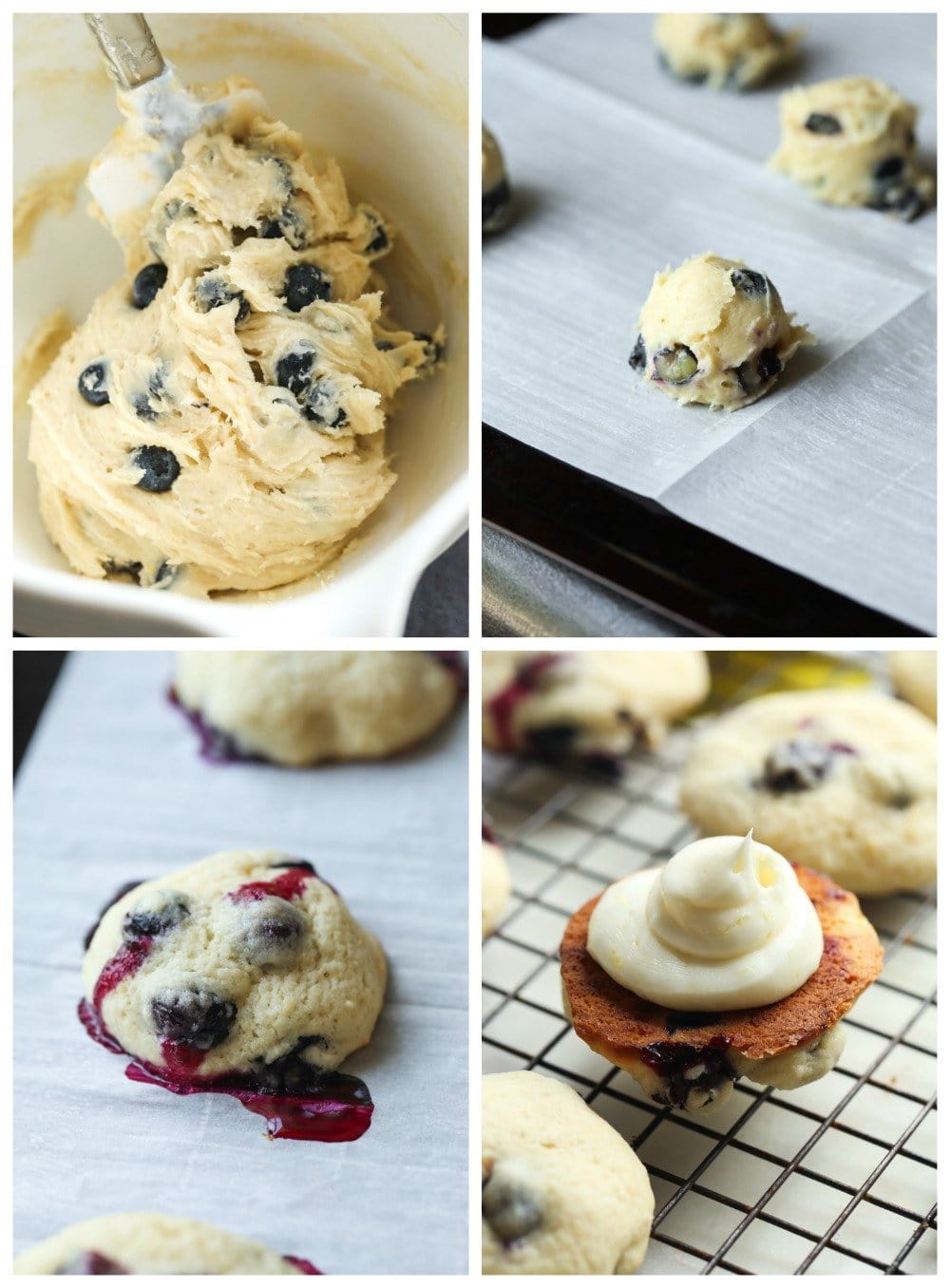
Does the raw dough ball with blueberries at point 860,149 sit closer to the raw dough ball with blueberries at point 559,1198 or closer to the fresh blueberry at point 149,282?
the fresh blueberry at point 149,282

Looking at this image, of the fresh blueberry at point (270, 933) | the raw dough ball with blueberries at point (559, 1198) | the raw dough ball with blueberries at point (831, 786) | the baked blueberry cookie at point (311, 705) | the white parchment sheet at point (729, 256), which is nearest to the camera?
the raw dough ball with blueberries at point (559, 1198)

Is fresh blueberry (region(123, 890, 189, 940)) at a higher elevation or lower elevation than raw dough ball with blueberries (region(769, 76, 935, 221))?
lower

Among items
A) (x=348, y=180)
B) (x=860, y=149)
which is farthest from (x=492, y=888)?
(x=860, y=149)

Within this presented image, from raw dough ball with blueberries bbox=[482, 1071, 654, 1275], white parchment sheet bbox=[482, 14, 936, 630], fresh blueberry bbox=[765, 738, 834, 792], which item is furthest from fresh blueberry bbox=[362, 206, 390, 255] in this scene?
raw dough ball with blueberries bbox=[482, 1071, 654, 1275]

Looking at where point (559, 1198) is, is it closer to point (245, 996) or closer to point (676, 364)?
point (245, 996)

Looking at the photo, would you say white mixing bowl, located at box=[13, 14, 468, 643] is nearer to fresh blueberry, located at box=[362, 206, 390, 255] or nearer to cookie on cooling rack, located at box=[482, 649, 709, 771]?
fresh blueberry, located at box=[362, 206, 390, 255]

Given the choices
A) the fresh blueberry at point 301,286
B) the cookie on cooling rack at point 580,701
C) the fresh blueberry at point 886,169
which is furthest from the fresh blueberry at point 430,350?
the fresh blueberry at point 886,169

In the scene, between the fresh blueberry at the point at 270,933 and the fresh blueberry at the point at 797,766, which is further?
the fresh blueberry at the point at 797,766
